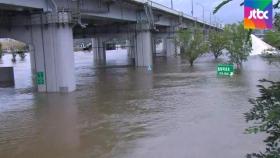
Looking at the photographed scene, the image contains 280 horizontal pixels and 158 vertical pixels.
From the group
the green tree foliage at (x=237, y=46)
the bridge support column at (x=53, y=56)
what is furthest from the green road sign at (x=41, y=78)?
the green tree foliage at (x=237, y=46)

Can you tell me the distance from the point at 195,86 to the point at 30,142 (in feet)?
46.9

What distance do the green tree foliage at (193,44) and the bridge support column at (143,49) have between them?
3.92 metres

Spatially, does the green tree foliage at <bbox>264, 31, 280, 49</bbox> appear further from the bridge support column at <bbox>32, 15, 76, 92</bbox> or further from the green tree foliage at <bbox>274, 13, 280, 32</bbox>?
the bridge support column at <bbox>32, 15, 76, 92</bbox>

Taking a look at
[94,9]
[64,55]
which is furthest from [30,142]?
[94,9]

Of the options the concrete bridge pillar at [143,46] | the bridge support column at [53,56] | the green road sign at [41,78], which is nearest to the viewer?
the bridge support column at [53,56]

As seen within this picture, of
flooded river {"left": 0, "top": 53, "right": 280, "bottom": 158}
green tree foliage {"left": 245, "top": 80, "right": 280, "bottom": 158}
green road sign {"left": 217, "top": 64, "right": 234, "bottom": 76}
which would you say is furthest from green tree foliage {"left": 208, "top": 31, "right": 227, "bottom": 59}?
green tree foliage {"left": 245, "top": 80, "right": 280, "bottom": 158}

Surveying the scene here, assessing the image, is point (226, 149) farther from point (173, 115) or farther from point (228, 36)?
point (228, 36)

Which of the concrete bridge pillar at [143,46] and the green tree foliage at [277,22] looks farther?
the concrete bridge pillar at [143,46]

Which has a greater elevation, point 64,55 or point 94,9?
point 94,9

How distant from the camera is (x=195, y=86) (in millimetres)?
26359

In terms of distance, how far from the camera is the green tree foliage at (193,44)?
158 feet

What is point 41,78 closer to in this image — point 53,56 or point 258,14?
point 53,56

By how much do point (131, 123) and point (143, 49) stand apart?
33.7m

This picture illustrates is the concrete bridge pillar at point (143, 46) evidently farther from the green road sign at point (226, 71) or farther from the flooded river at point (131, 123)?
the flooded river at point (131, 123)
